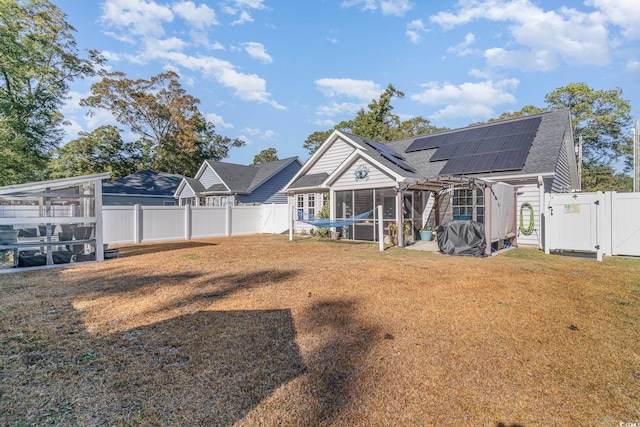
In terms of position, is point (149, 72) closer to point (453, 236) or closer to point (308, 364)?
point (453, 236)

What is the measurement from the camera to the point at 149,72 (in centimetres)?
2703

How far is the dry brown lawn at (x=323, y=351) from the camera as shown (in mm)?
2211

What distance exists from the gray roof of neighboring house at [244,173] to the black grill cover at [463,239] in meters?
14.7

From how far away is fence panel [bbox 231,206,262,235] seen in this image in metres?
16.6

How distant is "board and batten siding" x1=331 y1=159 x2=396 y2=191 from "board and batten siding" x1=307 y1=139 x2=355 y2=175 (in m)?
1.80

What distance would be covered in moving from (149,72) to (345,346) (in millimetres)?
31893

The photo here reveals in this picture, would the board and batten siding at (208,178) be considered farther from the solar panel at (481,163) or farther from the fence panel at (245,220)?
the solar panel at (481,163)

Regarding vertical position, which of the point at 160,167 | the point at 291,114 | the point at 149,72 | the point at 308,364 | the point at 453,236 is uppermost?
the point at 149,72

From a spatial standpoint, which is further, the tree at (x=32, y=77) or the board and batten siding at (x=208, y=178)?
the board and batten siding at (x=208, y=178)

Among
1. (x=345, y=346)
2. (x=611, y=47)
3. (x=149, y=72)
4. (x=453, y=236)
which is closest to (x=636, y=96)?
(x=611, y=47)

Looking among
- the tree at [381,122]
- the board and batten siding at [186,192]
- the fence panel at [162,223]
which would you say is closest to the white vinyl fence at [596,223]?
the fence panel at [162,223]

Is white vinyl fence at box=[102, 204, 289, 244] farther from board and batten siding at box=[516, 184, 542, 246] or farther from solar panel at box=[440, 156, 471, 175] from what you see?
board and batten siding at box=[516, 184, 542, 246]

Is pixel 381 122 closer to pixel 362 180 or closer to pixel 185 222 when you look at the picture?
pixel 362 180

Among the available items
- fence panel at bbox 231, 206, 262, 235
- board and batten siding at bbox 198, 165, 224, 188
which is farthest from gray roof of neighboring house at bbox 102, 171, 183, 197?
fence panel at bbox 231, 206, 262, 235
